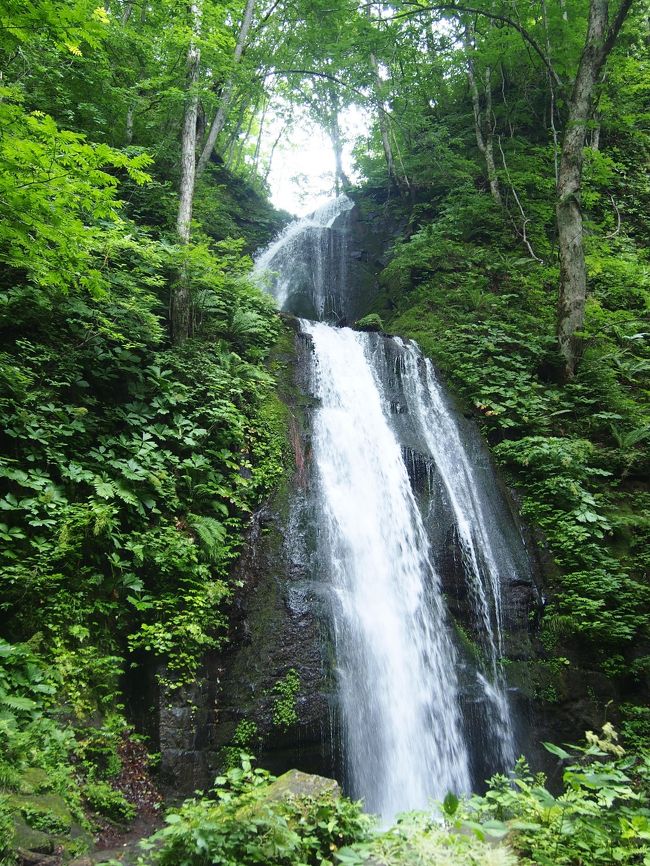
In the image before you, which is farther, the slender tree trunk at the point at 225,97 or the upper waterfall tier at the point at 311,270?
the upper waterfall tier at the point at 311,270

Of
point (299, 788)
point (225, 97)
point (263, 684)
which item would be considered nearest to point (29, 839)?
point (299, 788)

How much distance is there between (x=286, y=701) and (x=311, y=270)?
13.0 metres

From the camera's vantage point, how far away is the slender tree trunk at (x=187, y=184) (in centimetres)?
769

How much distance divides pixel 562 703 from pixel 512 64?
15541mm

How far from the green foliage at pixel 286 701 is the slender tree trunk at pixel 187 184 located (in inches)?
199

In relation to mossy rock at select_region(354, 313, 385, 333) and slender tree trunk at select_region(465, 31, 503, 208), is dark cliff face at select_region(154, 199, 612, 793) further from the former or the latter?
slender tree trunk at select_region(465, 31, 503, 208)

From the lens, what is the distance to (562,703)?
235 inches

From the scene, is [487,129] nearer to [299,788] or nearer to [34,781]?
[299,788]

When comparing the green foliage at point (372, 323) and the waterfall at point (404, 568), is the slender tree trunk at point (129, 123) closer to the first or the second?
the waterfall at point (404, 568)

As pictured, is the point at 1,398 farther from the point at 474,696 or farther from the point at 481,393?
the point at 481,393

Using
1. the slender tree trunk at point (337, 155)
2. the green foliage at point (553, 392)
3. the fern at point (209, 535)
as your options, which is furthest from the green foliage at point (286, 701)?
the slender tree trunk at point (337, 155)

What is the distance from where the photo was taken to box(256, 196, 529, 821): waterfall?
527 centimetres

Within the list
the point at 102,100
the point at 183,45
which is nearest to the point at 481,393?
the point at 183,45

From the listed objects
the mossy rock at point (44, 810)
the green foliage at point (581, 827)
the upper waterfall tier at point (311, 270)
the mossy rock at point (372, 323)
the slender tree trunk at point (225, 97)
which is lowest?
the mossy rock at point (44, 810)
